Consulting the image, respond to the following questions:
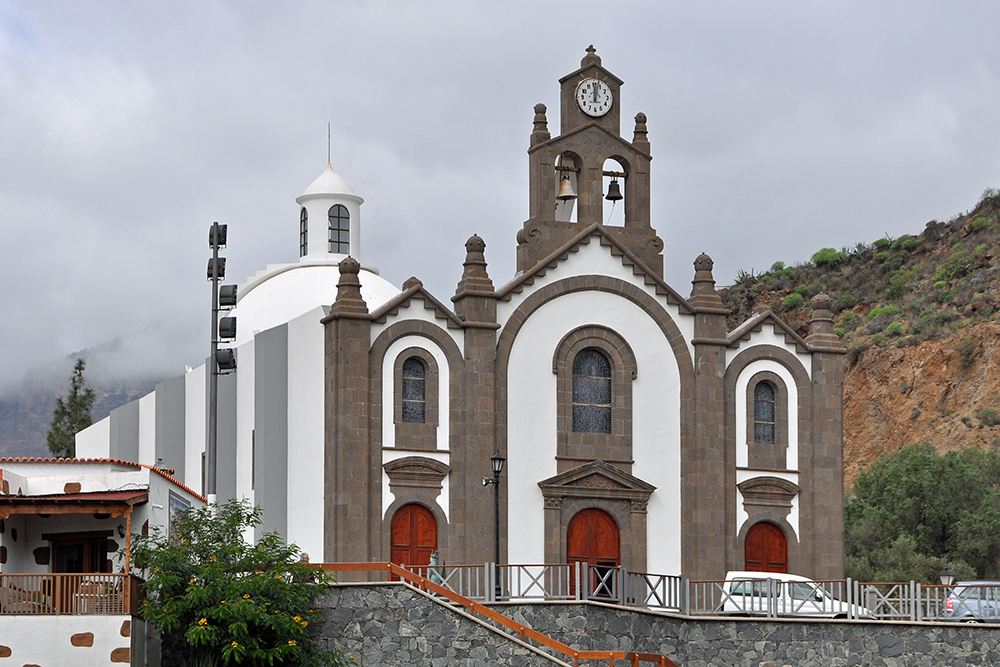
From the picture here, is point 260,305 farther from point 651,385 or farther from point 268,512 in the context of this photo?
point 651,385

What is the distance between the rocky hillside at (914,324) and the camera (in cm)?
7025

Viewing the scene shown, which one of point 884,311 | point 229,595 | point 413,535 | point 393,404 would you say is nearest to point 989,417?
point 884,311

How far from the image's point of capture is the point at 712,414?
140 ft

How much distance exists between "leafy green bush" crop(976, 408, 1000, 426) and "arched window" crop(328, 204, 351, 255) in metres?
29.8

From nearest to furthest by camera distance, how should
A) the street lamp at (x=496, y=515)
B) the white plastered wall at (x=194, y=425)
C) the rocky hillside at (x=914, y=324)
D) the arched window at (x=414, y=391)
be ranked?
the street lamp at (x=496, y=515)
the arched window at (x=414, y=391)
the white plastered wall at (x=194, y=425)
the rocky hillside at (x=914, y=324)

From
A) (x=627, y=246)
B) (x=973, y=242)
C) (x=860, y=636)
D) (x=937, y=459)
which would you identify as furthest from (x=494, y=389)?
(x=973, y=242)

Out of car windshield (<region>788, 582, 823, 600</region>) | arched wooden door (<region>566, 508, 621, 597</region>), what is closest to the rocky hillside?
arched wooden door (<region>566, 508, 621, 597</region>)

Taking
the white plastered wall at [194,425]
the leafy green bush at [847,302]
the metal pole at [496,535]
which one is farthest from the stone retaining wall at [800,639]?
the leafy green bush at [847,302]

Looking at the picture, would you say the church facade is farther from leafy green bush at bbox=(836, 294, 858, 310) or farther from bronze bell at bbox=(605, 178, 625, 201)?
leafy green bush at bbox=(836, 294, 858, 310)

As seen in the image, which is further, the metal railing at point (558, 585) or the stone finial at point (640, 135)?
the stone finial at point (640, 135)

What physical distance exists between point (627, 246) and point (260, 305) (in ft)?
42.6

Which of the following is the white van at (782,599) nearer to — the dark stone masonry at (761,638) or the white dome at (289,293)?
the dark stone masonry at (761,638)

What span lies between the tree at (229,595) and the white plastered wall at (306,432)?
7769mm

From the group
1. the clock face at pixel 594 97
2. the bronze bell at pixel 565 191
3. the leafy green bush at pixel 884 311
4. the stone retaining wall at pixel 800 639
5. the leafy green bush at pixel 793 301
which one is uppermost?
the leafy green bush at pixel 793 301
